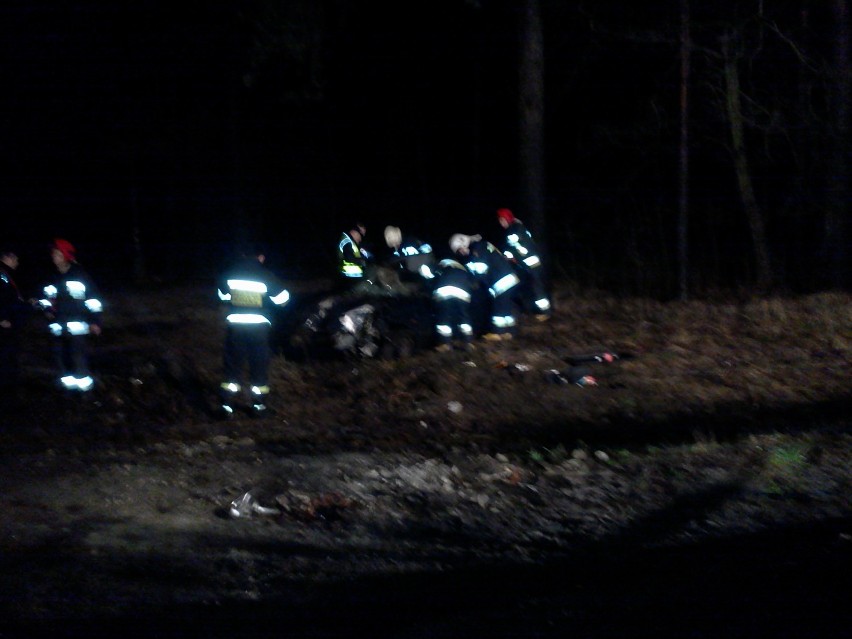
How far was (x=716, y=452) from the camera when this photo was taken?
9.16 m

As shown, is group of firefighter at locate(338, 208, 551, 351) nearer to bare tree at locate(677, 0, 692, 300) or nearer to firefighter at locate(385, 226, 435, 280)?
firefighter at locate(385, 226, 435, 280)

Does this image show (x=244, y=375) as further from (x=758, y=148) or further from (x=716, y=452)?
(x=758, y=148)

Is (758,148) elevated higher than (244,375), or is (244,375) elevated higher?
(758,148)

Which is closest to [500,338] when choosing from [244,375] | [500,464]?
[244,375]

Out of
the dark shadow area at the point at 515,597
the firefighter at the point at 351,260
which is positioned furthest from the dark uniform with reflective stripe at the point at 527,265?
the dark shadow area at the point at 515,597

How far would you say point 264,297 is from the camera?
10.8 meters

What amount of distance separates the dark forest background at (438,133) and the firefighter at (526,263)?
8.72ft

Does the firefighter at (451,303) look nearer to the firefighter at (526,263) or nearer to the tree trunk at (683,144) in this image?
the firefighter at (526,263)

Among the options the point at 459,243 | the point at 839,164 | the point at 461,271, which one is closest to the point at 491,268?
the point at 459,243

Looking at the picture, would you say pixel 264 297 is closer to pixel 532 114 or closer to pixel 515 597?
pixel 515 597

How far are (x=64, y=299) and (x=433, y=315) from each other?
4.63 meters

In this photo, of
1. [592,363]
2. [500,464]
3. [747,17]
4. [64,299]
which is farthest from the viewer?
[747,17]

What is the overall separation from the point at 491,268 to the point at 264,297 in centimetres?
424

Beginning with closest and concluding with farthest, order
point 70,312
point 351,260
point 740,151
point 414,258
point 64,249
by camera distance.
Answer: point 70,312
point 64,249
point 351,260
point 414,258
point 740,151
